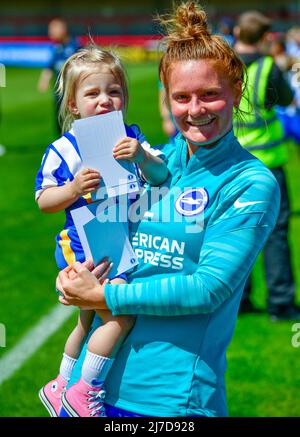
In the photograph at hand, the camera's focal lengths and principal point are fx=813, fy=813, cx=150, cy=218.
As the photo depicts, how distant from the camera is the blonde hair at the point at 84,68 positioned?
9.47 ft

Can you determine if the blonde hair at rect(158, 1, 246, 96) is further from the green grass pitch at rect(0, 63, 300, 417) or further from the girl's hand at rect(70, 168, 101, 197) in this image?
the green grass pitch at rect(0, 63, 300, 417)

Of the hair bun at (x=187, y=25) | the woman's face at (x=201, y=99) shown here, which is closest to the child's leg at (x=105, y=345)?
the woman's face at (x=201, y=99)

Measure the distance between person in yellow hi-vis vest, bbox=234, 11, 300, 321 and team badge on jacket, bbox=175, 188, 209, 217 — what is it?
12.4 ft

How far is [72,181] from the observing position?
271 cm

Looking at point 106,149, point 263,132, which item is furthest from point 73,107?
point 263,132

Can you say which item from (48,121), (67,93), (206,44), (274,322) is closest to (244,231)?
(206,44)

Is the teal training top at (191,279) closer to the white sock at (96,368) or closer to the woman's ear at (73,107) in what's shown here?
the white sock at (96,368)

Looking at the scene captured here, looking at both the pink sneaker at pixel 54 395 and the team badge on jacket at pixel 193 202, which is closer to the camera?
the team badge on jacket at pixel 193 202

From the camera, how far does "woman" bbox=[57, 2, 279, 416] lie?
2420 millimetres

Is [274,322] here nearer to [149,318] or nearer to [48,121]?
[149,318]

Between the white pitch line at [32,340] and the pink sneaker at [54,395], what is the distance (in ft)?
8.39

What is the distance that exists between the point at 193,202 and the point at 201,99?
31 centimetres

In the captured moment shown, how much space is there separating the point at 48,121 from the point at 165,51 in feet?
56.8

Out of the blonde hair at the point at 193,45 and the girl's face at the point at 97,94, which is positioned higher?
the blonde hair at the point at 193,45
